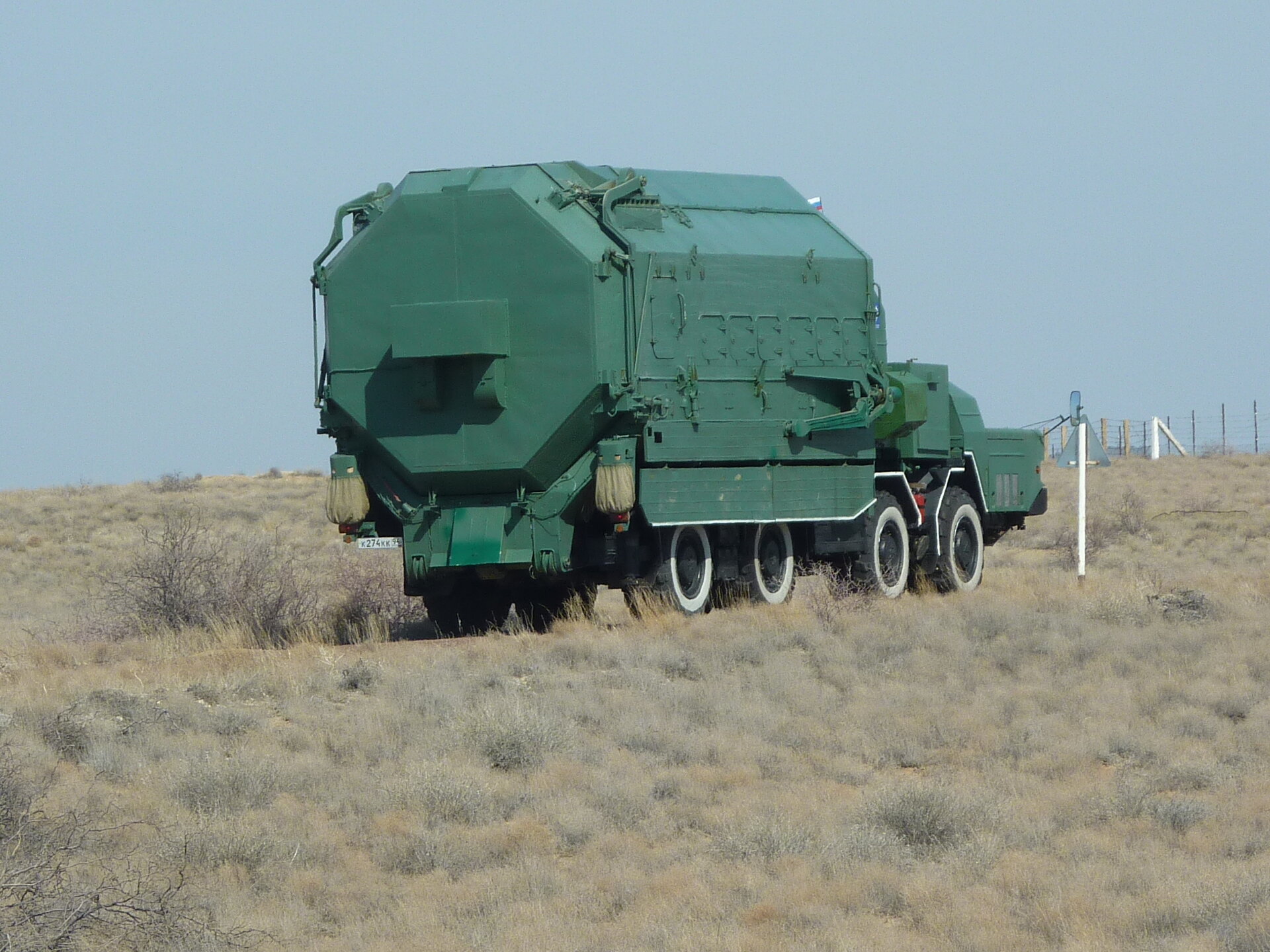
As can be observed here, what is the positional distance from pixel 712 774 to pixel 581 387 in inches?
259

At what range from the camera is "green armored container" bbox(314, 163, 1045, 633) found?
18.5m

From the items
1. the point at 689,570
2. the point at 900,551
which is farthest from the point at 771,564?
the point at 900,551

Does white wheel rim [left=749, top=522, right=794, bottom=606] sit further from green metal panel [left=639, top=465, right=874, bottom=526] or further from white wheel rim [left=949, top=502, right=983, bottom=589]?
white wheel rim [left=949, top=502, right=983, bottom=589]

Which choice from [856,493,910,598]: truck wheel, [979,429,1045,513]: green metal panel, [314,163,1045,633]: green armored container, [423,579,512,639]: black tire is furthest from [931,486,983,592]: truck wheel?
[423,579,512,639]: black tire

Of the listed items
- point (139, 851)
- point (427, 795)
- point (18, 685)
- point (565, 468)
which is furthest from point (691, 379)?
point (139, 851)

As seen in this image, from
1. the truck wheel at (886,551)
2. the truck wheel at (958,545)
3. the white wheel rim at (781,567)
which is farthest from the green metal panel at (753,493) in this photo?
the truck wheel at (958,545)

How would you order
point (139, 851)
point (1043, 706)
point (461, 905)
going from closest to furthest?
point (461, 905) < point (139, 851) < point (1043, 706)

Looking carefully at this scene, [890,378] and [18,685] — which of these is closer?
[18,685]

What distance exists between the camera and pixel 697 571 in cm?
2016

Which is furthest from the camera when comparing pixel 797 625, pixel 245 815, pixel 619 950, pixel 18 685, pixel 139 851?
pixel 797 625

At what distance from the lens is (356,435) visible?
19609 mm

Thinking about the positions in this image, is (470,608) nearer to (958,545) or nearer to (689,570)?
(689,570)

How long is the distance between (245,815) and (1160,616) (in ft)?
35.2

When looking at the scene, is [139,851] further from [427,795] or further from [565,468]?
[565,468]
